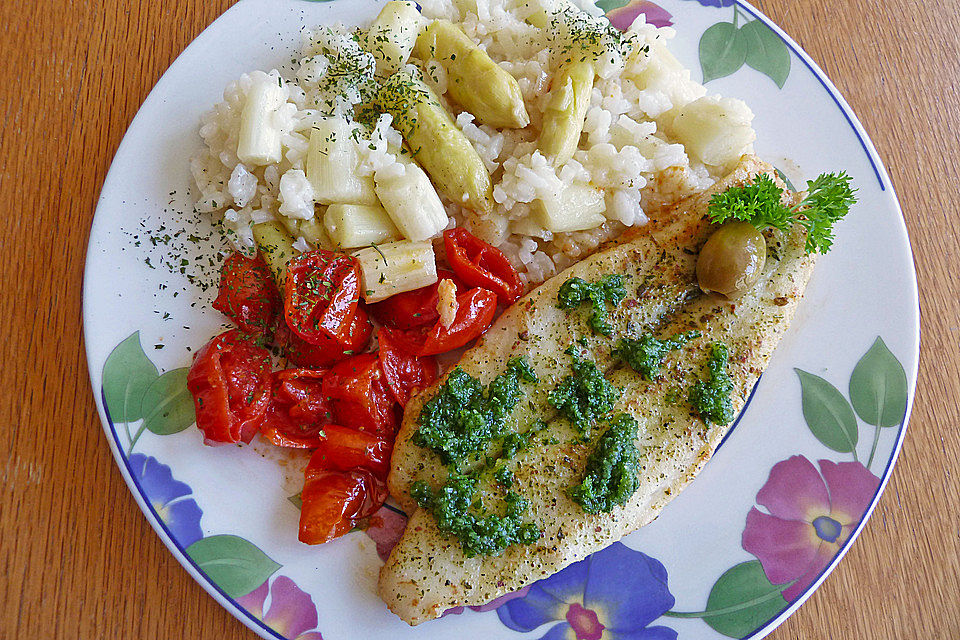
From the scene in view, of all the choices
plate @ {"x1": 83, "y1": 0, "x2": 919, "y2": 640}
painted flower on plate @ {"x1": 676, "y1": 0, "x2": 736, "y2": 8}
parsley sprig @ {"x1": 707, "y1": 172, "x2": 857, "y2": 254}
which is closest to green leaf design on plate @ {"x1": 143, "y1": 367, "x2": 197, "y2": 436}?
plate @ {"x1": 83, "y1": 0, "x2": 919, "y2": 640}

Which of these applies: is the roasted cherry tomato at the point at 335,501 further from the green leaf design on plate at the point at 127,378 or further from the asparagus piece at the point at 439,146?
the asparagus piece at the point at 439,146

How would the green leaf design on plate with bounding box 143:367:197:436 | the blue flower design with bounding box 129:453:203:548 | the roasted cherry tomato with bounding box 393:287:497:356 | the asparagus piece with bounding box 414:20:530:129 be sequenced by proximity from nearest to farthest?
the blue flower design with bounding box 129:453:203:548 → the green leaf design on plate with bounding box 143:367:197:436 → the roasted cherry tomato with bounding box 393:287:497:356 → the asparagus piece with bounding box 414:20:530:129

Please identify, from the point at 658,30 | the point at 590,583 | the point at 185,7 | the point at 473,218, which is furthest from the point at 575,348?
the point at 185,7

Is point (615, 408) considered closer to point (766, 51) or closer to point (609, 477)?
point (609, 477)

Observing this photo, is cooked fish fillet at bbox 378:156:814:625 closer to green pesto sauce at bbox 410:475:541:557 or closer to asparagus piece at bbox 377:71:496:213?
green pesto sauce at bbox 410:475:541:557

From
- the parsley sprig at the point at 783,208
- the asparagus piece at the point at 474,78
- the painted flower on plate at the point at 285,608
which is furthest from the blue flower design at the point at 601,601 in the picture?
the asparagus piece at the point at 474,78

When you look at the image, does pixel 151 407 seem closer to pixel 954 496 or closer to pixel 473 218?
pixel 473 218
